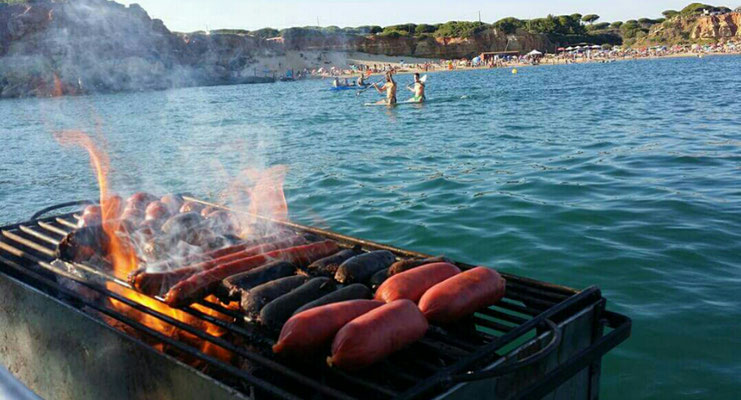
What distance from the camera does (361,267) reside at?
4.12 metres

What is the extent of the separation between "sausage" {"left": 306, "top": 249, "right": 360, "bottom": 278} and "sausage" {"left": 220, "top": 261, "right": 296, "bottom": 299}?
0.16m

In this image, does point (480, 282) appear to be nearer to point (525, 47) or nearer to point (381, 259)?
point (381, 259)

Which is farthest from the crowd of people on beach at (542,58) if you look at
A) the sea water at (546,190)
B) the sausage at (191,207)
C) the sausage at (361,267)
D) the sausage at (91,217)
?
the sausage at (361,267)

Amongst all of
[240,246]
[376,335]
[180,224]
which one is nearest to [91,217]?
[180,224]

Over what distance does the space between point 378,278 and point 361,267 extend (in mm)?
176

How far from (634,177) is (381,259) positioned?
880 cm

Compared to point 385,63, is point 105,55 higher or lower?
higher

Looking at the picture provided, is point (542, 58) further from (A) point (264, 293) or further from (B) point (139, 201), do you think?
(A) point (264, 293)

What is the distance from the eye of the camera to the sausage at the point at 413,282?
3.57m

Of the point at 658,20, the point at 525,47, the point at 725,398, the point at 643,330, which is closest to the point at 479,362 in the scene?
the point at 725,398

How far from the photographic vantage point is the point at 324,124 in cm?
2638

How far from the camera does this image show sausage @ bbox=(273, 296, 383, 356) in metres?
3.02

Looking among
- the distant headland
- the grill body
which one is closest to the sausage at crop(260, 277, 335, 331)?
the grill body

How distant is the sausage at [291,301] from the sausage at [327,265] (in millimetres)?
332
